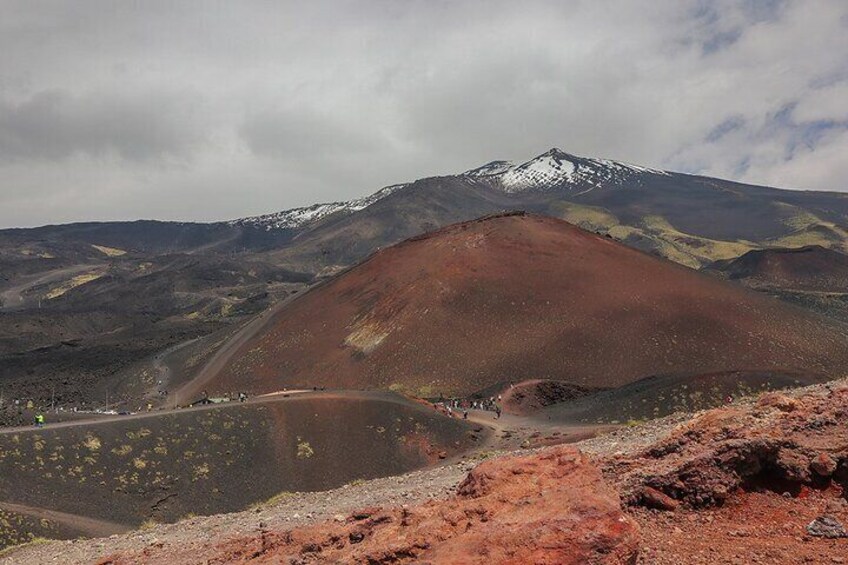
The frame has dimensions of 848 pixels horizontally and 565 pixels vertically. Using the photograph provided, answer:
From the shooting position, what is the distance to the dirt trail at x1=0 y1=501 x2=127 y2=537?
22.6 metres

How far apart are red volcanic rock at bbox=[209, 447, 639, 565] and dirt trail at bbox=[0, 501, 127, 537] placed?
709 inches

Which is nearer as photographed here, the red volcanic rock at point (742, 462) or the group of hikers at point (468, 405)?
the red volcanic rock at point (742, 462)

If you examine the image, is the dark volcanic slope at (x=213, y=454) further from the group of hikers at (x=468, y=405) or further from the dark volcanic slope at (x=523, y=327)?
the dark volcanic slope at (x=523, y=327)

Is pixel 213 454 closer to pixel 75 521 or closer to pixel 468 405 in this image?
pixel 75 521

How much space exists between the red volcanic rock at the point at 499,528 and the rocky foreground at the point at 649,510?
1cm

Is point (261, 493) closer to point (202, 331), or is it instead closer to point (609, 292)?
point (609, 292)

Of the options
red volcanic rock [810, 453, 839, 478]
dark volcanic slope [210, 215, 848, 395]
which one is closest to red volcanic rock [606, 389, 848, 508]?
red volcanic rock [810, 453, 839, 478]

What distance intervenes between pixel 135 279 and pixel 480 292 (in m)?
147

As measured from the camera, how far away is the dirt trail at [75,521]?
2264cm

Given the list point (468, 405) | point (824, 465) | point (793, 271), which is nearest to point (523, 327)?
point (468, 405)

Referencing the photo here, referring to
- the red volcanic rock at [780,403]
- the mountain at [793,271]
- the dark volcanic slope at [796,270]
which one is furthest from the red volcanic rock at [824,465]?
the dark volcanic slope at [796,270]

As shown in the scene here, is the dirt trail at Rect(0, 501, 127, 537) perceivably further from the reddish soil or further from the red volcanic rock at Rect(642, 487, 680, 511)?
the red volcanic rock at Rect(642, 487, 680, 511)

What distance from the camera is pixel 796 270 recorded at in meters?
127

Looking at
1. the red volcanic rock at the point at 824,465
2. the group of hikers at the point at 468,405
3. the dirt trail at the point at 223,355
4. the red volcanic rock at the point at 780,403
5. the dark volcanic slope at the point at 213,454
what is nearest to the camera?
the red volcanic rock at the point at 824,465
